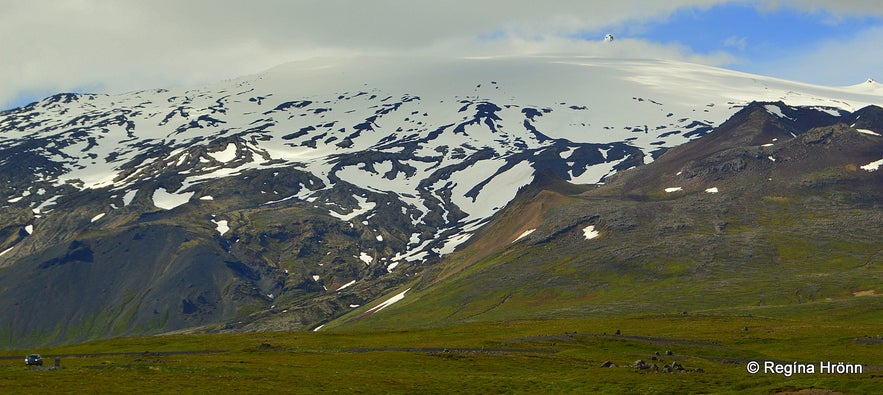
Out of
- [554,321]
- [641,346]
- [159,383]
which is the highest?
[159,383]

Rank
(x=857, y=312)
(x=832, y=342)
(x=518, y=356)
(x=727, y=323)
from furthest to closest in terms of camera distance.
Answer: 1. (x=857, y=312)
2. (x=727, y=323)
3. (x=832, y=342)
4. (x=518, y=356)

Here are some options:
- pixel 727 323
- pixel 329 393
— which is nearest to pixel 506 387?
pixel 329 393

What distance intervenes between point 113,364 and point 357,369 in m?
26.4

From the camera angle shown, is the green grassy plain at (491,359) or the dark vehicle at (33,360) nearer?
the green grassy plain at (491,359)

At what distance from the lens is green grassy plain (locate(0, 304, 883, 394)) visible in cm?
7762

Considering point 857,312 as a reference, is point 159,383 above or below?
above

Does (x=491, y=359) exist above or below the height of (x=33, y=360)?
below

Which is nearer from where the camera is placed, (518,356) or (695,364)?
(695,364)

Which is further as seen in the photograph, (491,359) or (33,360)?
(491,359)

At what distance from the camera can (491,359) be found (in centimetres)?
10625

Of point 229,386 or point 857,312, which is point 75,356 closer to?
point 229,386

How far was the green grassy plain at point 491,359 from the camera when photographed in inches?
3056

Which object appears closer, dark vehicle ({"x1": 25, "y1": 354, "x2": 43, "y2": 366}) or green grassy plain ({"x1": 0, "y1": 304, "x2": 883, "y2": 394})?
green grassy plain ({"x1": 0, "y1": 304, "x2": 883, "y2": 394})

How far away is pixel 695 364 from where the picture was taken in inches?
3903
